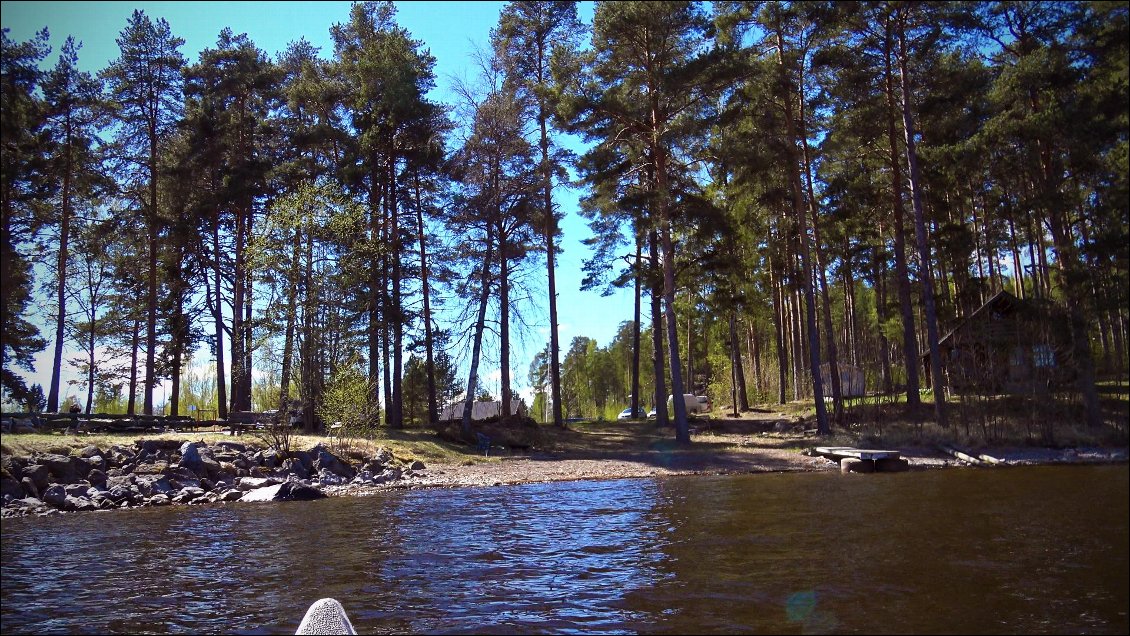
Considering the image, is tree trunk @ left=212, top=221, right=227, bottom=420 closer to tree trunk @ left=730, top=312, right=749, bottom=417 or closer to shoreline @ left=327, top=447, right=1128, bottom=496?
shoreline @ left=327, top=447, right=1128, bottom=496

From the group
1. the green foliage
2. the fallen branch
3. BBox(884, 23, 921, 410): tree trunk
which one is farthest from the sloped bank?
BBox(884, 23, 921, 410): tree trunk

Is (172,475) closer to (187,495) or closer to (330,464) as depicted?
(187,495)

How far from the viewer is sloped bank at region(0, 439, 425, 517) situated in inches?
535

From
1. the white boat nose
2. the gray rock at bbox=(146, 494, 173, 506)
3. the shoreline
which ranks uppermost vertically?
the white boat nose

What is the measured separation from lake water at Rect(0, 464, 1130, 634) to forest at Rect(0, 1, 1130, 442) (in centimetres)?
865

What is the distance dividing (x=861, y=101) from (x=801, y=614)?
21103mm

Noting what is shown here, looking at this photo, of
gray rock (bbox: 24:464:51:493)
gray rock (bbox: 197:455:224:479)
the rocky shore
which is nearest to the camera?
the rocky shore

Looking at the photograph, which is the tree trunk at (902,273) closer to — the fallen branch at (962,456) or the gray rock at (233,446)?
the fallen branch at (962,456)

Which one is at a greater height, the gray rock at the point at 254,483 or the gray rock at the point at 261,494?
the gray rock at the point at 254,483

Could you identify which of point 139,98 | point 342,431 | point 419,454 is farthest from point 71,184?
point 419,454

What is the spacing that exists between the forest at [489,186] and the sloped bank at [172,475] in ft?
5.41

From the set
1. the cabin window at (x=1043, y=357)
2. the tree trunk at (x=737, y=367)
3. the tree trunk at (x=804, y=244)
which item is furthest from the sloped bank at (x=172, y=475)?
the tree trunk at (x=737, y=367)

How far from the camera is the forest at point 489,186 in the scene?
806 inches

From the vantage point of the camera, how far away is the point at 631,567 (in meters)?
Result: 7.24
